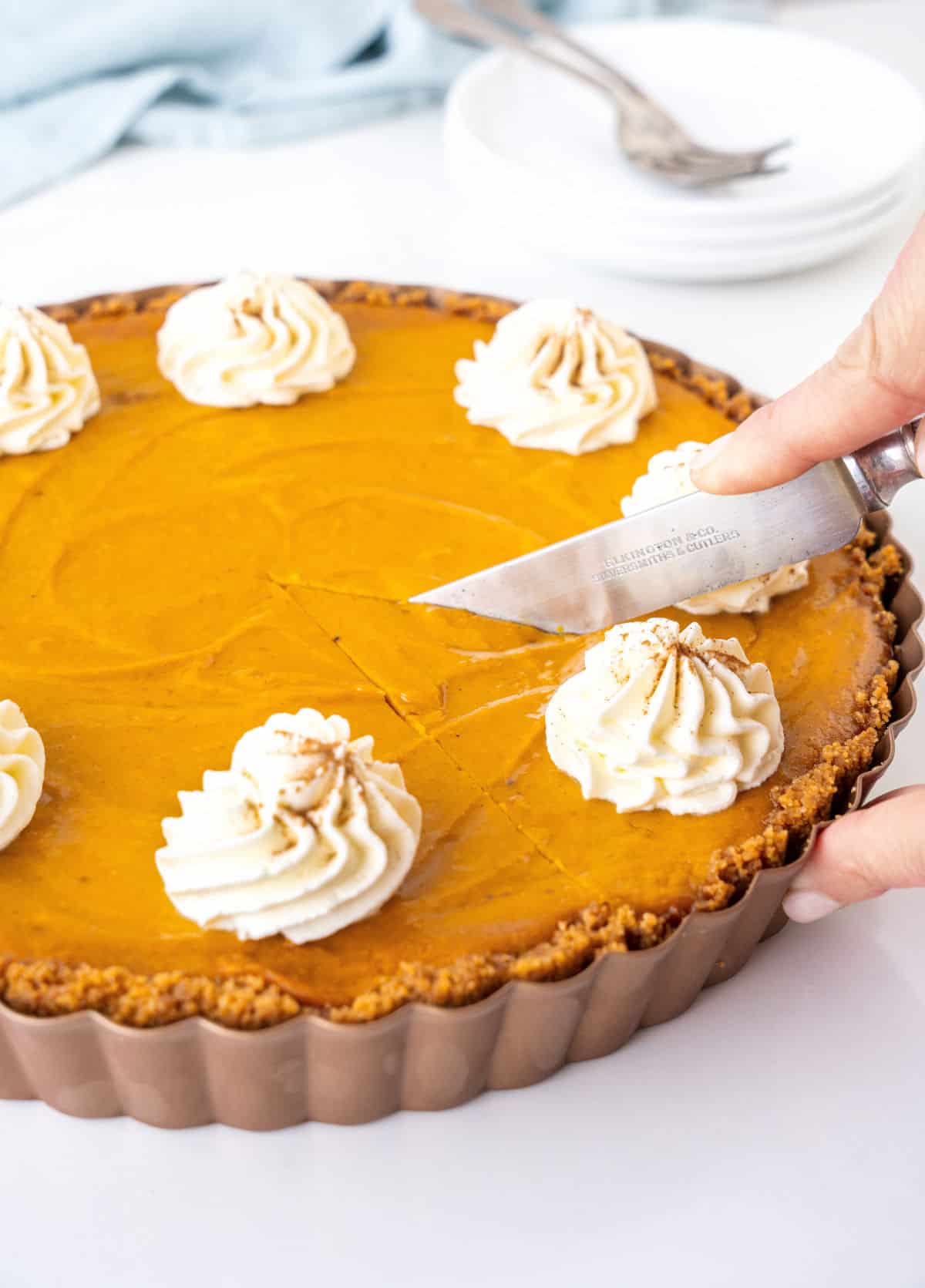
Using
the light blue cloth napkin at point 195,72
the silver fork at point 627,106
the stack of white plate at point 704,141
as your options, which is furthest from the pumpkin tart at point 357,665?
the light blue cloth napkin at point 195,72

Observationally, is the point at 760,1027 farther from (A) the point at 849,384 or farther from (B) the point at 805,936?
(A) the point at 849,384

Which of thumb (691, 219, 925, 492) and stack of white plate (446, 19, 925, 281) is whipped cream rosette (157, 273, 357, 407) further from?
thumb (691, 219, 925, 492)

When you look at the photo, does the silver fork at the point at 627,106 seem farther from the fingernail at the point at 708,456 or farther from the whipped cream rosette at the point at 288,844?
the whipped cream rosette at the point at 288,844

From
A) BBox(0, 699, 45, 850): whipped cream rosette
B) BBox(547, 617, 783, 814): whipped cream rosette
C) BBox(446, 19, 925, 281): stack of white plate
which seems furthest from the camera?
BBox(446, 19, 925, 281): stack of white plate

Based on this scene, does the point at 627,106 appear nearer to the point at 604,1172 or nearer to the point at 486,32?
the point at 486,32

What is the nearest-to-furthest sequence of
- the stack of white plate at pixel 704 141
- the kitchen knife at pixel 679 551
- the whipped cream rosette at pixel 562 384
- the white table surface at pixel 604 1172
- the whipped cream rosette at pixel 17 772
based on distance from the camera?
the white table surface at pixel 604 1172 < the whipped cream rosette at pixel 17 772 < the kitchen knife at pixel 679 551 < the whipped cream rosette at pixel 562 384 < the stack of white plate at pixel 704 141

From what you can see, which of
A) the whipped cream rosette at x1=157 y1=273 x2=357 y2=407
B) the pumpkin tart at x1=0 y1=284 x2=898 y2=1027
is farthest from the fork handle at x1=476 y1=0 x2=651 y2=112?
the whipped cream rosette at x1=157 y1=273 x2=357 y2=407

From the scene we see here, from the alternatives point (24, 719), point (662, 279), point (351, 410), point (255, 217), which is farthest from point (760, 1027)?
point (255, 217)
